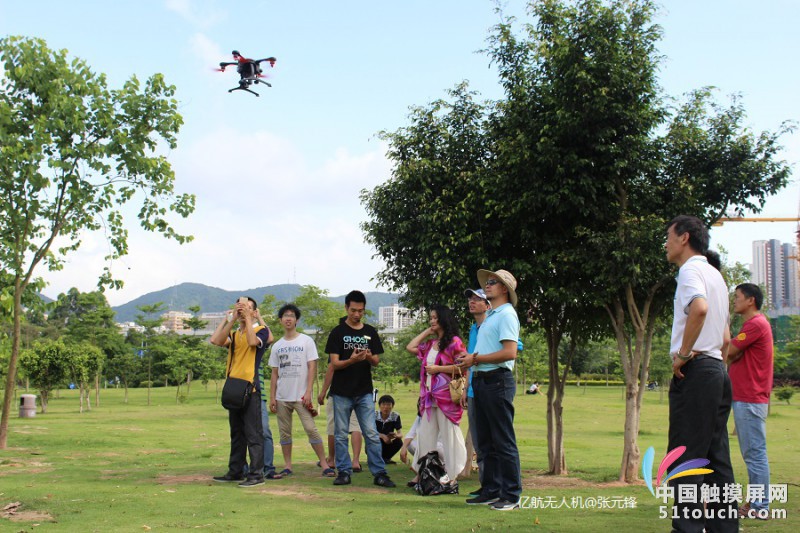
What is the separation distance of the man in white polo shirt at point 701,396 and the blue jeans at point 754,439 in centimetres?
178

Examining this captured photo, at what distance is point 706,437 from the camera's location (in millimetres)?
4410

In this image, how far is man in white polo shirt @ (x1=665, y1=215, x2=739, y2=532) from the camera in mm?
4395

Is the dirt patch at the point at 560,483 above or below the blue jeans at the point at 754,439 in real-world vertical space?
below

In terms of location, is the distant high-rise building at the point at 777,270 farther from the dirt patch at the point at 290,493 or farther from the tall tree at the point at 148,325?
the dirt patch at the point at 290,493

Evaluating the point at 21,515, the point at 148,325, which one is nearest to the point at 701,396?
the point at 21,515

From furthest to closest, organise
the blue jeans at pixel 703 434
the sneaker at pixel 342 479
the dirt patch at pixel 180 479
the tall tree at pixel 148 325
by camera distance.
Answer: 1. the tall tree at pixel 148 325
2. the dirt patch at pixel 180 479
3. the sneaker at pixel 342 479
4. the blue jeans at pixel 703 434

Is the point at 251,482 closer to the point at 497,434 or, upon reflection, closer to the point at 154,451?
the point at 497,434

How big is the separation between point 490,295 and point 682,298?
8.00ft

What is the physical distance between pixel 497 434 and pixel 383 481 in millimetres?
2209

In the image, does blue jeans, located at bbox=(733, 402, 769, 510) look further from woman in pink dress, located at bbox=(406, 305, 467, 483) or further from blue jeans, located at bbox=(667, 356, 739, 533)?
woman in pink dress, located at bbox=(406, 305, 467, 483)

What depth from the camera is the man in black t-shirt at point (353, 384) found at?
8164 millimetres

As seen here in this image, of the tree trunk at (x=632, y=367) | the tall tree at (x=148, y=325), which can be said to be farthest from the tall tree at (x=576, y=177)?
the tall tree at (x=148, y=325)

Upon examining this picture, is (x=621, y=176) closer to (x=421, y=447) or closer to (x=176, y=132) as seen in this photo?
(x=421, y=447)

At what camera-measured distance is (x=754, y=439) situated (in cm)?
611
